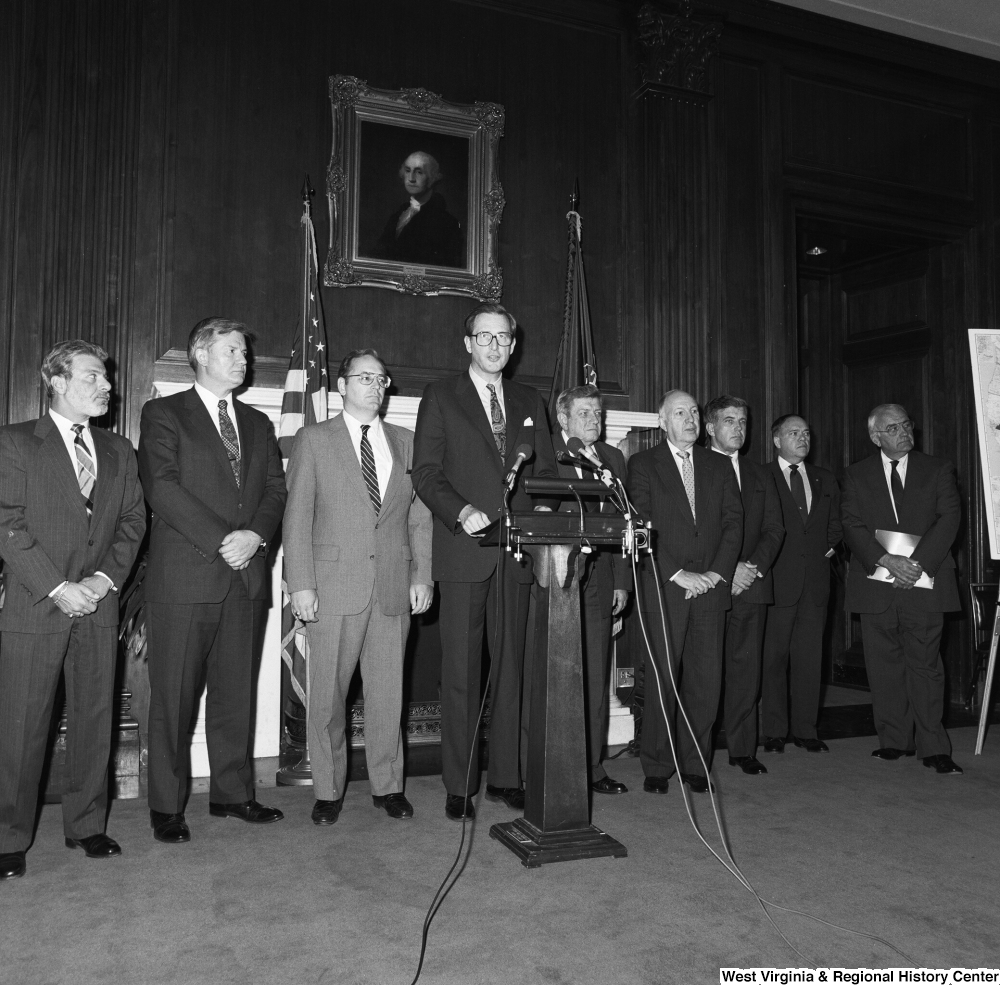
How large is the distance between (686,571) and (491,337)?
1.42 m

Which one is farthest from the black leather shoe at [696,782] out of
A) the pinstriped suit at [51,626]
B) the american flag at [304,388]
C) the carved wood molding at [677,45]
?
the carved wood molding at [677,45]

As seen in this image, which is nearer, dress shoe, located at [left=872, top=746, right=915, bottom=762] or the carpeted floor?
the carpeted floor

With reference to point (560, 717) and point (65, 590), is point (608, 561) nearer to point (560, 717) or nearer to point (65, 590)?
point (560, 717)

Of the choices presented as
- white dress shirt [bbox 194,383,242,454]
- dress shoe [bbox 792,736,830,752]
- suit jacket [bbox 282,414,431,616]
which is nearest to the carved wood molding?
suit jacket [bbox 282,414,431,616]

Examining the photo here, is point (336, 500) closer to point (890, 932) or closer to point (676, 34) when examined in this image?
point (890, 932)

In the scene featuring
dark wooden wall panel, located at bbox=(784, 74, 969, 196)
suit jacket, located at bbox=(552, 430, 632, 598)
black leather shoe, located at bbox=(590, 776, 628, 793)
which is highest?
dark wooden wall panel, located at bbox=(784, 74, 969, 196)

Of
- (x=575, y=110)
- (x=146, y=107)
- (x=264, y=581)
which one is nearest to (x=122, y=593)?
(x=264, y=581)

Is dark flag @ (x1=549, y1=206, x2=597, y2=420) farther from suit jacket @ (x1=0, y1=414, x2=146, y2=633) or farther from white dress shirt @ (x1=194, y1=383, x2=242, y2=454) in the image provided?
suit jacket @ (x1=0, y1=414, x2=146, y2=633)

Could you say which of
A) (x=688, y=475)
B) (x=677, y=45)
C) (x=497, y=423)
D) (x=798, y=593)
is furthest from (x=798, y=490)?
(x=677, y=45)

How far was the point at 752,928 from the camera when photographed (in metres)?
2.54

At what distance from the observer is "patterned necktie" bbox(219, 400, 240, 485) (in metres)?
3.62

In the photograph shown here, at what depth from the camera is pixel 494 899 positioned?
107 inches

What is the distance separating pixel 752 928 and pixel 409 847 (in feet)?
3.98

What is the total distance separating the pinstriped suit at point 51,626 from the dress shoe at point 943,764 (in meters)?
3.67
